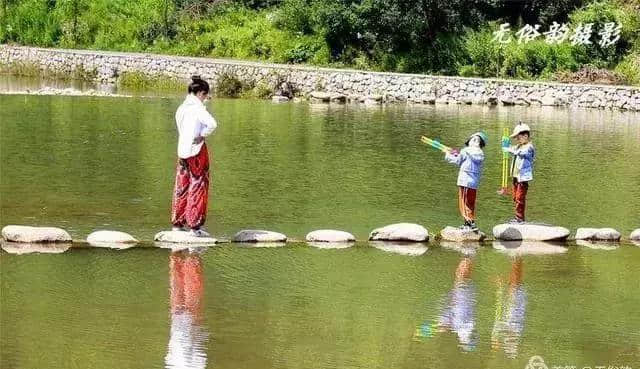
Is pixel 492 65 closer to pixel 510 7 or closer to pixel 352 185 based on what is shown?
pixel 510 7

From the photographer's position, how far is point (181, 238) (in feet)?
34.3

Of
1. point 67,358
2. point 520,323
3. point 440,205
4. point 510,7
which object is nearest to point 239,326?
point 67,358

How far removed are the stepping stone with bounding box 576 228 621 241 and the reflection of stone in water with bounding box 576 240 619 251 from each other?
73 mm

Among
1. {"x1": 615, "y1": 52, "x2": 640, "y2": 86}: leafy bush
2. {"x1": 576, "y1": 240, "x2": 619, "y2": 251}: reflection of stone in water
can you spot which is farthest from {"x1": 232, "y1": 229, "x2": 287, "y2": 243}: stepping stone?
{"x1": 615, "y1": 52, "x2": 640, "y2": 86}: leafy bush

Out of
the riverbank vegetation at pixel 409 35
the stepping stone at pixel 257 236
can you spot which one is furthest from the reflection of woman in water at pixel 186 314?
the riverbank vegetation at pixel 409 35

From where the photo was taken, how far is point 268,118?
24125 mm

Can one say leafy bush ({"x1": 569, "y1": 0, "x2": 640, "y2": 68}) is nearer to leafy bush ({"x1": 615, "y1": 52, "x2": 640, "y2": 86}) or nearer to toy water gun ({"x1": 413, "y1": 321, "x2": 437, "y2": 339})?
leafy bush ({"x1": 615, "y1": 52, "x2": 640, "y2": 86})

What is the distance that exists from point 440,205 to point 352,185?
67.2 inches

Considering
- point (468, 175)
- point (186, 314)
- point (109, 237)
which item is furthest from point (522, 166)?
point (186, 314)

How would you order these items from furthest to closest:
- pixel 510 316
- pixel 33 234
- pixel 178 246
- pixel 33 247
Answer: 1. pixel 178 246
2. pixel 33 234
3. pixel 33 247
4. pixel 510 316

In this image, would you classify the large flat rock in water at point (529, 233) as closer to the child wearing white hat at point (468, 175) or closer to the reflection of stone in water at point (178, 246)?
the child wearing white hat at point (468, 175)

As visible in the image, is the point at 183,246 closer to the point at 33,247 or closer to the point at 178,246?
the point at 178,246

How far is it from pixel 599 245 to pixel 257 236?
353cm

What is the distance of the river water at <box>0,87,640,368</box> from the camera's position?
279 inches
